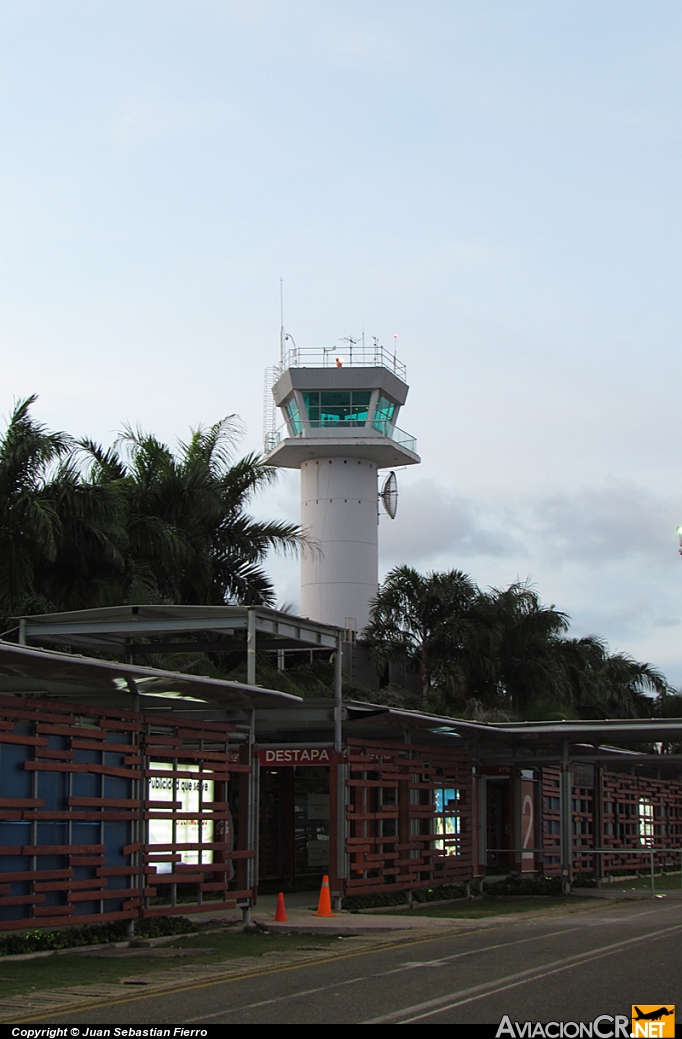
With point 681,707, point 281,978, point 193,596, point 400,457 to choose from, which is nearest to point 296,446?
point 400,457

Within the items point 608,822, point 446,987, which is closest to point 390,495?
point 608,822

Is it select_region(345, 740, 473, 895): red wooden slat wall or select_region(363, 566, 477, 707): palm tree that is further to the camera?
select_region(363, 566, 477, 707): palm tree

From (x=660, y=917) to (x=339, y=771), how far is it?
606 centimetres

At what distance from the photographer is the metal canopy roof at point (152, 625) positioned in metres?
19.0

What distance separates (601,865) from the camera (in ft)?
107

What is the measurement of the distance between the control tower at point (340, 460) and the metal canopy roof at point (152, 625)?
34.9 meters

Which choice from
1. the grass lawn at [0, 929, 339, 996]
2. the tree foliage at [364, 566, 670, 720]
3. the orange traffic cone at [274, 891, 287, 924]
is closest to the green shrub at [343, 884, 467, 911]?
the orange traffic cone at [274, 891, 287, 924]

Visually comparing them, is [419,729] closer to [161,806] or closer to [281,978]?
[161,806]

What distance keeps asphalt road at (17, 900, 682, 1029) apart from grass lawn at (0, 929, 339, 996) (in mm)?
1180

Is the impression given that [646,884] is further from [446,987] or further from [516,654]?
[446,987]

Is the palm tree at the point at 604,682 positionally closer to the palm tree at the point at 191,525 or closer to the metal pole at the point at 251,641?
the palm tree at the point at 191,525

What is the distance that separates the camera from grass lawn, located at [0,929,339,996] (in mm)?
12555

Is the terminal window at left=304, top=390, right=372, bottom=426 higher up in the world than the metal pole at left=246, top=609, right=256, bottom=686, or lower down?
higher up

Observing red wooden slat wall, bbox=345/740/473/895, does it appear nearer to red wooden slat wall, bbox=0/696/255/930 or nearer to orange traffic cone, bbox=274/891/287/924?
orange traffic cone, bbox=274/891/287/924
